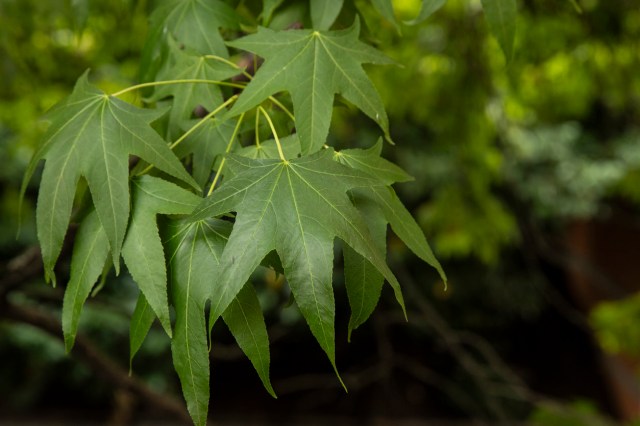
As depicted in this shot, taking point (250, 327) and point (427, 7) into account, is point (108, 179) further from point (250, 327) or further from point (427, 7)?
point (427, 7)

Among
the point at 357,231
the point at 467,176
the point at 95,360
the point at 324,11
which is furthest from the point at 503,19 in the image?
the point at 467,176

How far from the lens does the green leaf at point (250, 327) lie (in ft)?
2.19

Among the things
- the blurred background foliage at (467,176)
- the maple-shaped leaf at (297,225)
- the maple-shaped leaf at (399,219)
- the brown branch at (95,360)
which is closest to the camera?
the maple-shaped leaf at (297,225)

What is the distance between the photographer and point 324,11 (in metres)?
0.88

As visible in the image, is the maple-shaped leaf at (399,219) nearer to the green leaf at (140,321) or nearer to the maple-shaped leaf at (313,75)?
the maple-shaped leaf at (313,75)

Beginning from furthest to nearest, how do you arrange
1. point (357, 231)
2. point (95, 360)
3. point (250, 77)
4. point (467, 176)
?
1. point (467, 176)
2. point (95, 360)
3. point (250, 77)
4. point (357, 231)

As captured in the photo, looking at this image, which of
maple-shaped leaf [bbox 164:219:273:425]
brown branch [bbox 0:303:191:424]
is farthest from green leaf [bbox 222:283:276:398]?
brown branch [bbox 0:303:191:424]

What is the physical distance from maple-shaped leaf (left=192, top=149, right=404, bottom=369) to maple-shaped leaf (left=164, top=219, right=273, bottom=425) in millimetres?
23

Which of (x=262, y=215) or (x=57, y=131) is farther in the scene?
(x=57, y=131)

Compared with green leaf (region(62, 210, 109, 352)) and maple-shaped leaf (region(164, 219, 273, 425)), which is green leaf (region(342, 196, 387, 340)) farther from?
green leaf (region(62, 210, 109, 352))

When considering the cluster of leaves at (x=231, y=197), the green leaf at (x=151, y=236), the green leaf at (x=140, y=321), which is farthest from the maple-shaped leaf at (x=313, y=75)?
the green leaf at (x=140, y=321)

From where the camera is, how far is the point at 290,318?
19.2ft

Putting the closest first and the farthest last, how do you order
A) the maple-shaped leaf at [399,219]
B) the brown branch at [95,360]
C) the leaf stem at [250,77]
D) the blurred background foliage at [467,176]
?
the maple-shaped leaf at [399,219] < the leaf stem at [250,77] < the brown branch at [95,360] < the blurred background foliage at [467,176]

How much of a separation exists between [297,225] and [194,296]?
0.12 m
